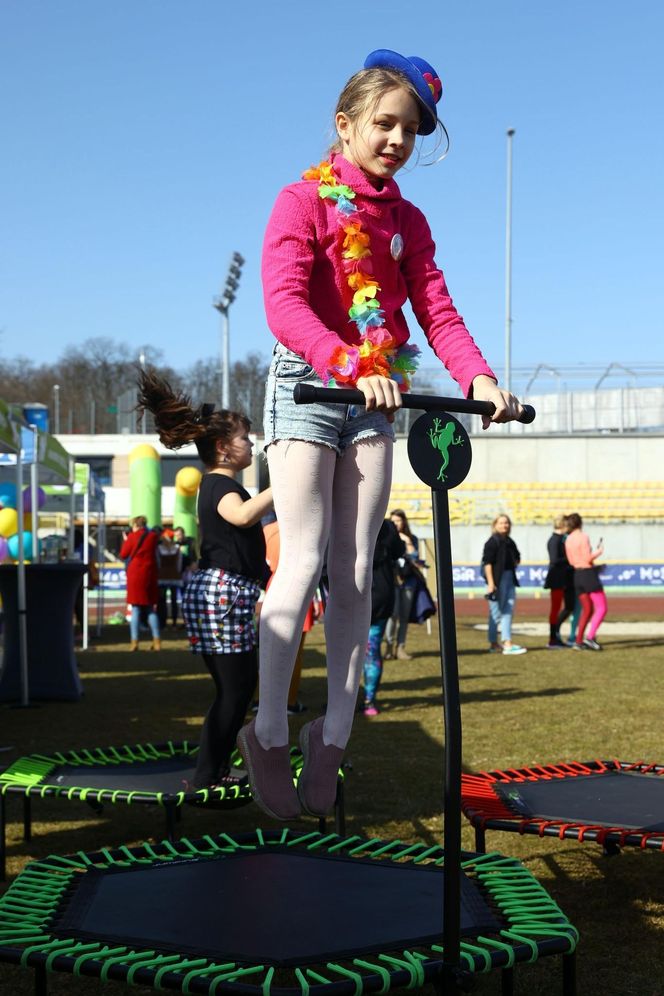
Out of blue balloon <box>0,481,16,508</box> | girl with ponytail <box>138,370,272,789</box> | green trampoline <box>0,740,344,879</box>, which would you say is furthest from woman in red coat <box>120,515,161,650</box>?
girl with ponytail <box>138,370,272,789</box>

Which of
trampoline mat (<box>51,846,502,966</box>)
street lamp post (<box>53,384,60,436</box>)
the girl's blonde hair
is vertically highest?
street lamp post (<box>53,384,60,436</box>)

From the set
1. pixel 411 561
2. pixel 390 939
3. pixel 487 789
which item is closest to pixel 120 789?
pixel 487 789

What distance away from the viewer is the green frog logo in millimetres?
1998

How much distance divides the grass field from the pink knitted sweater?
1732 millimetres

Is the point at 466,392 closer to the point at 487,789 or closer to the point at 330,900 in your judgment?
the point at 330,900

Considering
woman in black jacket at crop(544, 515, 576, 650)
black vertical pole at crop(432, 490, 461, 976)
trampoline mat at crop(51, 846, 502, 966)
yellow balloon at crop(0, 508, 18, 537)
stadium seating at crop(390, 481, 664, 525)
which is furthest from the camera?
stadium seating at crop(390, 481, 664, 525)

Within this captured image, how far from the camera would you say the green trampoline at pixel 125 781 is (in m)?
3.84

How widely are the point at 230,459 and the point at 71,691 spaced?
529 centimetres

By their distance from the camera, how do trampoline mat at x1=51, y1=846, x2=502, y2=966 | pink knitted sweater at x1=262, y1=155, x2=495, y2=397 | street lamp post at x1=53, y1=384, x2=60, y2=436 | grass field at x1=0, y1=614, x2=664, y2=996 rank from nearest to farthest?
1. trampoline mat at x1=51, y1=846, x2=502, y2=966
2. pink knitted sweater at x1=262, y1=155, x2=495, y2=397
3. grass field at x1=0, y1=614, x2=664, y2=996
4. street lamp post at x1=53, y1=384, x2=60, y2=436

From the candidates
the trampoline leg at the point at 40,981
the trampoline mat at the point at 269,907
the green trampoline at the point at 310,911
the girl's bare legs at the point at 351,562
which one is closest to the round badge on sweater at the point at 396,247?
the girl's bare legs at the point at 351,562

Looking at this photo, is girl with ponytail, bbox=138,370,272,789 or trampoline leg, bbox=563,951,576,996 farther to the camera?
girl with ponytail, bbox=138,370,272,789

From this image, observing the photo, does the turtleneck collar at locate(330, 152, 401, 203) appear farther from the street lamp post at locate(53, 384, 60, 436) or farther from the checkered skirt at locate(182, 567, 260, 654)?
the street lamp post at locate(53, 384, 60, 436)

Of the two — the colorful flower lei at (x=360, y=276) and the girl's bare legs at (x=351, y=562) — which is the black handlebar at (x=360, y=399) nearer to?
the colorful flower lei at (x=360, y=276)

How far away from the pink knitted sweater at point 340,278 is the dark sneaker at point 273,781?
3.20ft
